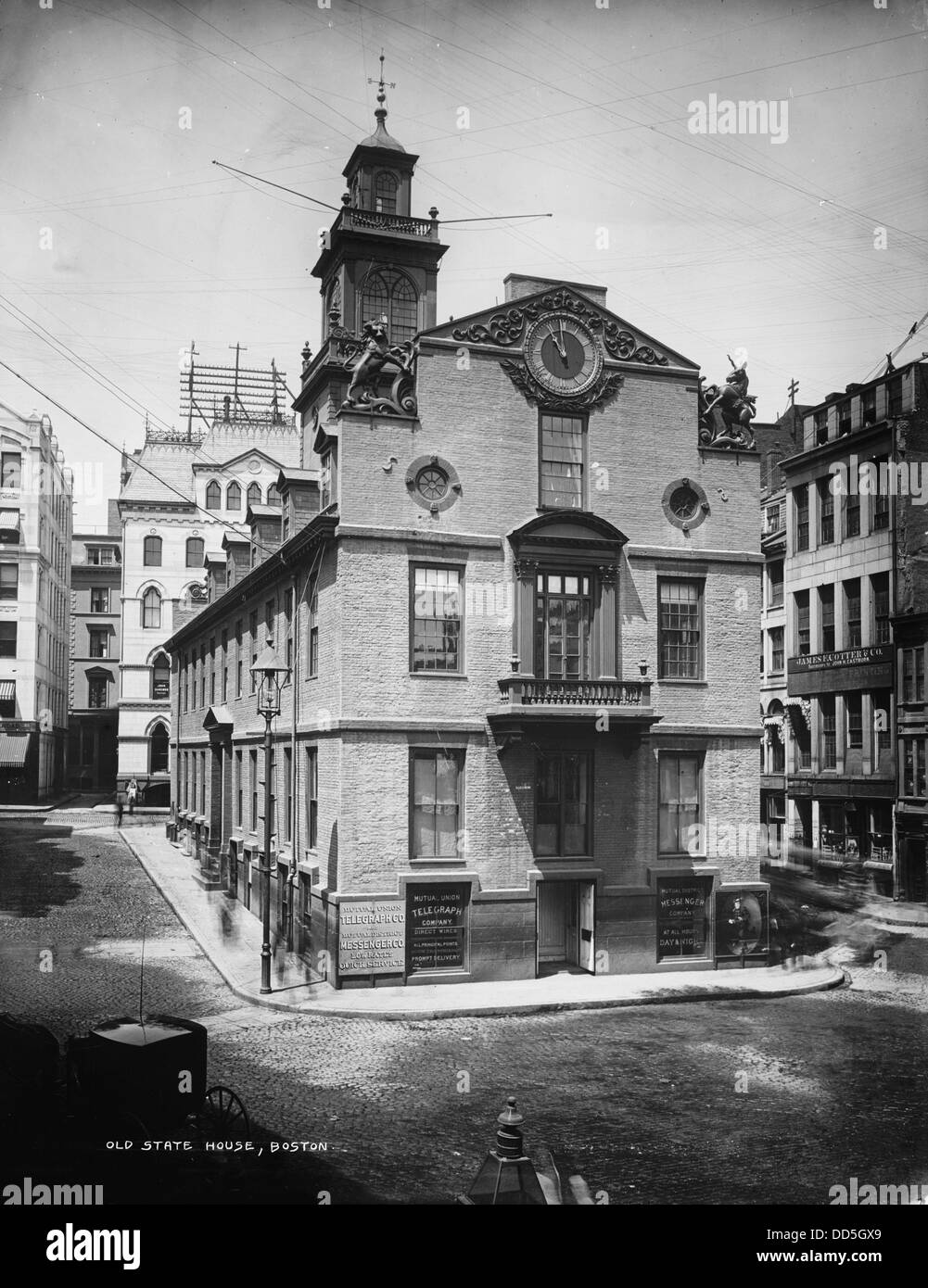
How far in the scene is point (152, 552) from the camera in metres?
39.3

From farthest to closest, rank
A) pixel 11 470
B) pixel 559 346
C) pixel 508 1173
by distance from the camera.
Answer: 1. pixel 559 346
2. pixel 11 470
3. pixel 508 1173

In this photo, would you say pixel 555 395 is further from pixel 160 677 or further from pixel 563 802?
pixel 160 677

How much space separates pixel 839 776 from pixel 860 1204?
22.8 metres

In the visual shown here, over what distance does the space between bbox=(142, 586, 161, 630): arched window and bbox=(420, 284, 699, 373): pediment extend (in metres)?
27.9

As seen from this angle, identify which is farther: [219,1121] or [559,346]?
[559,346]

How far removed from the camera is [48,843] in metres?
28.5

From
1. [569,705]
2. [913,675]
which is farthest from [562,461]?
[913,675]

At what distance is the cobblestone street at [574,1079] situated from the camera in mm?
11875

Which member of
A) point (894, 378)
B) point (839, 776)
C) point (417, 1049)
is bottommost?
point (417, 1049)

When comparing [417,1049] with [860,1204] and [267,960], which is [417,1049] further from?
[860,1204]

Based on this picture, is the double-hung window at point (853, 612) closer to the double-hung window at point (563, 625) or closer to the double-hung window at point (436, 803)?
the double-hung window at point (563, 625)

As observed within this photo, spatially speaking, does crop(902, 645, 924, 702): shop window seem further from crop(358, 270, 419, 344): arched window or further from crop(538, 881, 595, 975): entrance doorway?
crop(358, 270, 419, 344): arched window

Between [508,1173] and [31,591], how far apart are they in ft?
41.9
